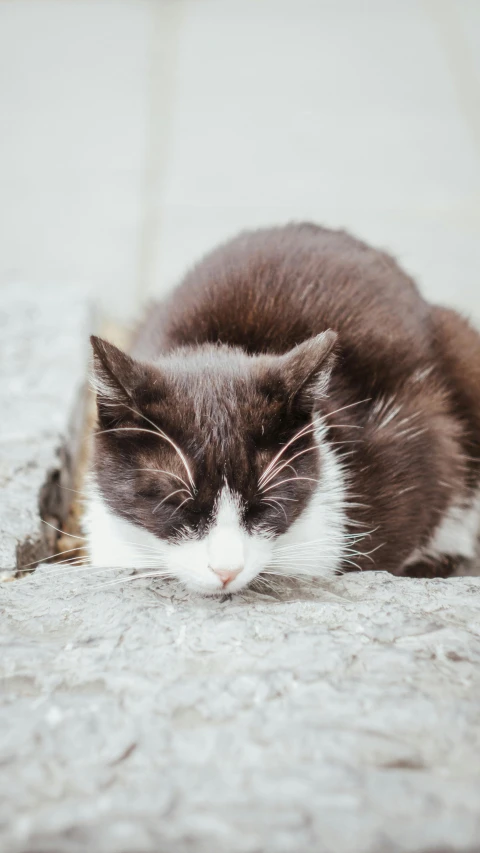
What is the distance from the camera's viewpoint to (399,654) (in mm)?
1371

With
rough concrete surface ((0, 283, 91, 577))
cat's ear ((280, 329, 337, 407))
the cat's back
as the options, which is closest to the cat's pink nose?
cat's ear ((280, 329, 337, 407))

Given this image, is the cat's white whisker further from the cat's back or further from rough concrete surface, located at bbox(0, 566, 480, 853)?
the cat's back

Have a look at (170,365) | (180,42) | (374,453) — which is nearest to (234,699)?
(170,365)

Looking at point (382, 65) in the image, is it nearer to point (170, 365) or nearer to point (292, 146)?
point (292, 146)

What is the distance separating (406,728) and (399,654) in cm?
19

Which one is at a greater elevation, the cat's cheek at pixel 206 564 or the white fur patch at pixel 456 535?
the cat's cheek at pixel 206 564

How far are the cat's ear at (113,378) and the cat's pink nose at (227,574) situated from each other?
0.39 metres

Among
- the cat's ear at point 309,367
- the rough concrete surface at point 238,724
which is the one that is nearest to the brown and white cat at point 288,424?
the cat's ear at point 309,367

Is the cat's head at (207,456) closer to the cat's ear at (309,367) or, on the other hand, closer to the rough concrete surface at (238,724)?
the cat's ear at (309,367)

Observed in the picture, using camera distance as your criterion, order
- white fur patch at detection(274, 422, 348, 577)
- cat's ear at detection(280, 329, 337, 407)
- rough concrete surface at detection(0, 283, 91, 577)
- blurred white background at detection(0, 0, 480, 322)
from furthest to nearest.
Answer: blurred white background at detection(0, 0, 480, 322)
rough concrete surface at detection(0, 283, 91, 577)
white fur patch at detection(274, 422, 348, 577)
cat's ear at detection(280, 329, 337, 407)

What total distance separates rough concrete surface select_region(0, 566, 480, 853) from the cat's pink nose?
0.23 feet

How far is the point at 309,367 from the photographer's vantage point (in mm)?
1628

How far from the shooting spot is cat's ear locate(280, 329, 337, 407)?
162 centimetres

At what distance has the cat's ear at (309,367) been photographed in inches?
63.9
